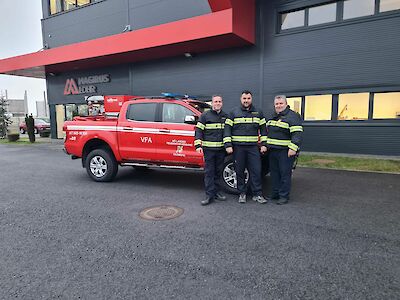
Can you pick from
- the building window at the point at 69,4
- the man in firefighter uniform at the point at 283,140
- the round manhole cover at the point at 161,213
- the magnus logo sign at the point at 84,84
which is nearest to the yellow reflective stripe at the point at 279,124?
the man in firefighter uniform at the point at 283,140

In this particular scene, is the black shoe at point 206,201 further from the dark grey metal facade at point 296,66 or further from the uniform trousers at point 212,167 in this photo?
the dark grey metal facade at point 296,66

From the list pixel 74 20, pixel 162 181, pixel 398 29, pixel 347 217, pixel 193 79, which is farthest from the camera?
pixel 74 20

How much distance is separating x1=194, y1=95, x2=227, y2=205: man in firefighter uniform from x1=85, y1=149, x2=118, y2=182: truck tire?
9.12 feet

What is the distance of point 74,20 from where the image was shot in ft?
61.2

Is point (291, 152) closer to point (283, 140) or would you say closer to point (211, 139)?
point (283, 140)

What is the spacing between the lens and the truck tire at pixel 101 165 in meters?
7.12

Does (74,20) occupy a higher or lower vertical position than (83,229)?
higher

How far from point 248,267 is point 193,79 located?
40.6ft

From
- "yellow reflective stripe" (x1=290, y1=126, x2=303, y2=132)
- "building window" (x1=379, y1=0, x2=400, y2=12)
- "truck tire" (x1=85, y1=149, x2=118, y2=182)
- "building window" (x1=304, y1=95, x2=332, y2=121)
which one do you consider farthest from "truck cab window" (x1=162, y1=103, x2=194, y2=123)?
"building window" (x1=379, y1=0, x2=400, y2=12)

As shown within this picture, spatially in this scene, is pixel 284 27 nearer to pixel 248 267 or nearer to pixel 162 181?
pixel 162 181

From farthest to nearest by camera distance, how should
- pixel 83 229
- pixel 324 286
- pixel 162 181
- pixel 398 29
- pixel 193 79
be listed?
pixel 193 79
pixel 398 29
pixel 162 181
pixel 83 229
pixel 324 286

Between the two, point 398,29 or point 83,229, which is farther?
point 398,29

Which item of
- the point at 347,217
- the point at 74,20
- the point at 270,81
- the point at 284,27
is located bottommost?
the point at 347,217

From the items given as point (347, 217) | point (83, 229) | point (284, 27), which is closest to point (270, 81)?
point (284, 27)
